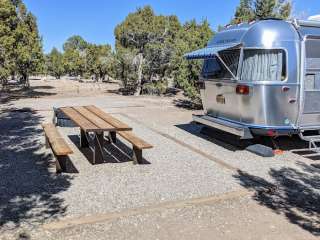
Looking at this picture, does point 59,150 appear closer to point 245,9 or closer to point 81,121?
point 81,121

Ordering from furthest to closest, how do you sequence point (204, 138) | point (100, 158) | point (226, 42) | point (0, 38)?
point (0, 38) < point (204, 138) < point (226, 42) < point (100, 158)

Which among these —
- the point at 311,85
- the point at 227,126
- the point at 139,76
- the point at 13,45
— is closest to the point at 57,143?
the point at 227,126

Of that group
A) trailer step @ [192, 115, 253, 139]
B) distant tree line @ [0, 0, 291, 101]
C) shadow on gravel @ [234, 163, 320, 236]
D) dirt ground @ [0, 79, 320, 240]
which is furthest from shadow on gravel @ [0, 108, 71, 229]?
distant tree line @ [0, 0, 291, 101]

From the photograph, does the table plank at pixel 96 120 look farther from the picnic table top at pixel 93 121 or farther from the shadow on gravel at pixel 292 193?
the shadow on gravel at pixel 292 193

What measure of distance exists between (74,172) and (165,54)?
17.1 meters

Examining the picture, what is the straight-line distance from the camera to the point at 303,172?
23.7ft

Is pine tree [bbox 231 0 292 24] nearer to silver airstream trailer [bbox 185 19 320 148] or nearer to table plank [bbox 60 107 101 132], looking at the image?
silver airstream trailer [bbox 185 19 320 148]

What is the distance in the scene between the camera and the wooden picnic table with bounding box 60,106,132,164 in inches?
272

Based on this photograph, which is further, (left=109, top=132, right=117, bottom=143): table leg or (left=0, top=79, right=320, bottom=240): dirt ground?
(left=109, top=132, right=117, bottom=143): table leg

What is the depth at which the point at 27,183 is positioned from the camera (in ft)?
20.8

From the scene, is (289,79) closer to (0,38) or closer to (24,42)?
(0,38)

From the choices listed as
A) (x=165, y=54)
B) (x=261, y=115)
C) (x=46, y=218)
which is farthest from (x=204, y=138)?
(x=165, y=54)

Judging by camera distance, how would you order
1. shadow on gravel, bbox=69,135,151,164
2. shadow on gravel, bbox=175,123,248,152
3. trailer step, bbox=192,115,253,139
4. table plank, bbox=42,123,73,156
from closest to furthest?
table plank, bbox=42,123,73,156, shadow on gravel, bbox=69,135,151,164, trailer step, bbox=192,115,253,139, shadow on gravel, bbox=175,123,248,152

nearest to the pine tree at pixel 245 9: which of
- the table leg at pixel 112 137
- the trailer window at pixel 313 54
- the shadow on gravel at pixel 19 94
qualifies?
the trailer window at pixel 313 54
